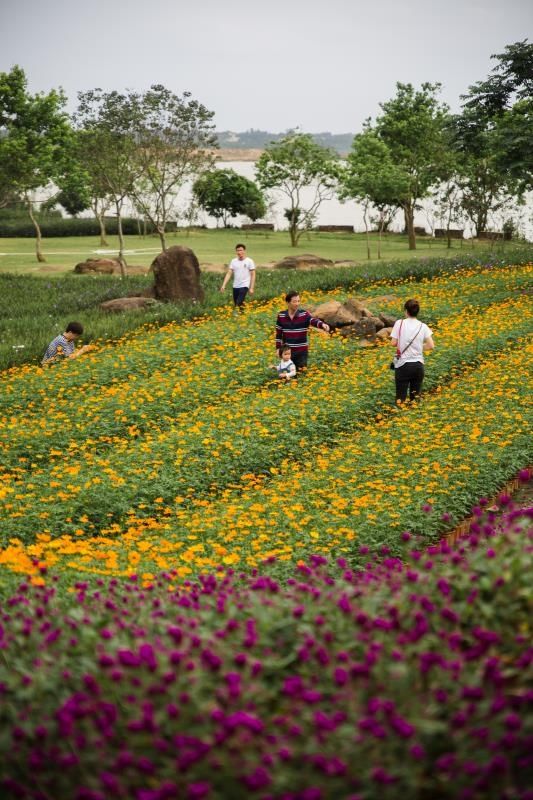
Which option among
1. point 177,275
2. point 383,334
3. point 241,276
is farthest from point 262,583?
point 177,275

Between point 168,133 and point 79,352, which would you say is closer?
point 79,352

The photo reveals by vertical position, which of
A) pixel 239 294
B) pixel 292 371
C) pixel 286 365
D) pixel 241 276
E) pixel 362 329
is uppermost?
pixel 241 276

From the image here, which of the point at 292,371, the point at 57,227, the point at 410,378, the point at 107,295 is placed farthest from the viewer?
the point at 57,227

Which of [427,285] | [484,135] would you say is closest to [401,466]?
[427,285]

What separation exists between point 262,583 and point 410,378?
33.7 feet

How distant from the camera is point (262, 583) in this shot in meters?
4.76

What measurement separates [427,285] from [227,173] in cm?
6382

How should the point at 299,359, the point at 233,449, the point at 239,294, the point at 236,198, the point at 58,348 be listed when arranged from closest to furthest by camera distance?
1. the point at 233,449
2. the point at 299,359
3. the point at 58,348
4. the point at 239,294
5. the point at 236,198

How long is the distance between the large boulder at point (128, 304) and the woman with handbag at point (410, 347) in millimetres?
12756

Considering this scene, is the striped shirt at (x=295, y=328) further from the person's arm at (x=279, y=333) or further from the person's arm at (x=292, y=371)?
the person's arm at (x=292, y=371)

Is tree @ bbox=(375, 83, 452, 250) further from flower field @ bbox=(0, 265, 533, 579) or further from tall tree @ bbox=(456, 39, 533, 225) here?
flower field @ bbox=(0, 265, 533, 579)

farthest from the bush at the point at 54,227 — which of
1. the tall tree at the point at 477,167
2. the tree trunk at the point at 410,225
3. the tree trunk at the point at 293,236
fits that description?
the tall tree at the point at 477,167

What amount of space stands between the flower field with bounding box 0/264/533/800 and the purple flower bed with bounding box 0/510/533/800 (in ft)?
0.04

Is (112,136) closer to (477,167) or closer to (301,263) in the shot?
(301,263)
